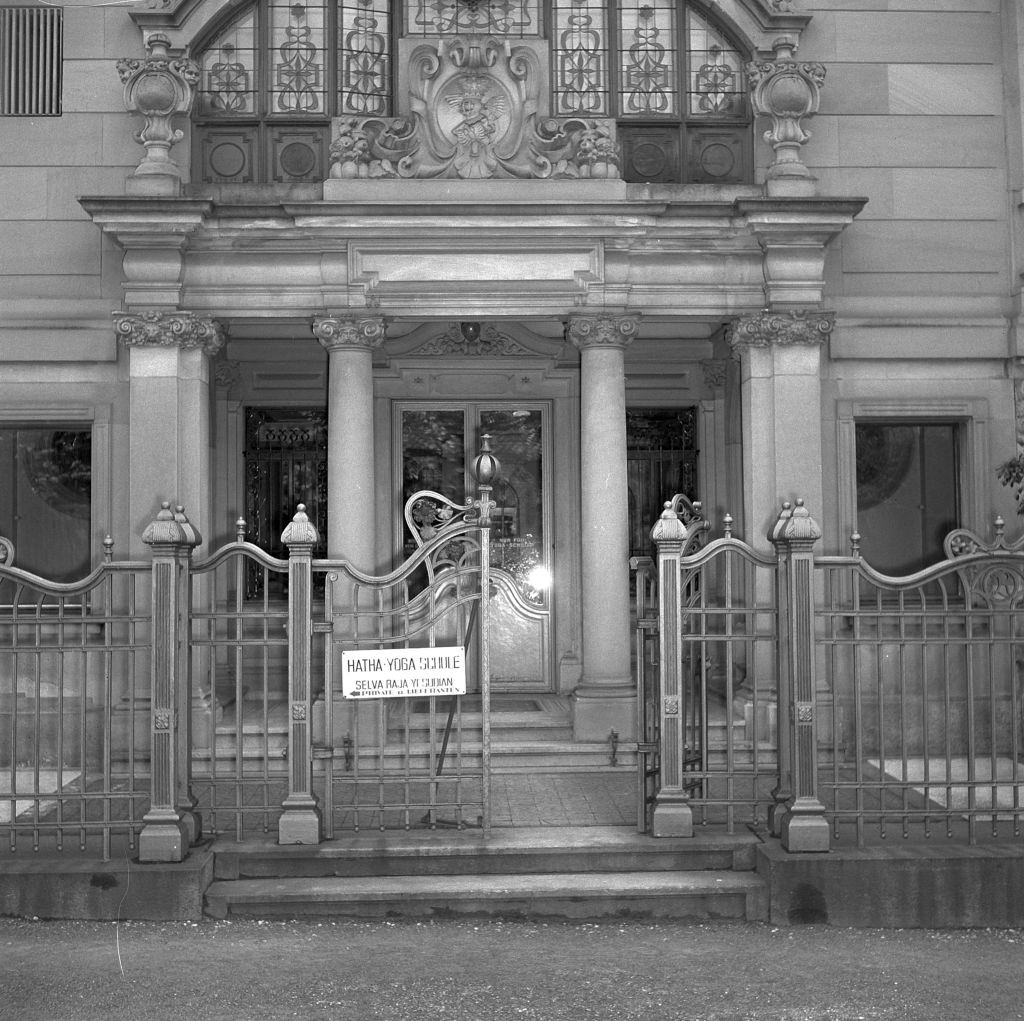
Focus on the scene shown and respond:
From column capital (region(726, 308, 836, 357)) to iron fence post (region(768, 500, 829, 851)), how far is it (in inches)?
148

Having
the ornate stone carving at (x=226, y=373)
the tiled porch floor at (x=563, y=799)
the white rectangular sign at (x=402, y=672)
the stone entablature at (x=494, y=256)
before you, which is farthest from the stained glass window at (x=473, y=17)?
the tiled porch floor at (x=563, y=799)

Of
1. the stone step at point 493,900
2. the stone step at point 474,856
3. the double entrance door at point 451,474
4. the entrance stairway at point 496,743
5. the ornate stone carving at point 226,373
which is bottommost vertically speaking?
the stone step at point 493,900

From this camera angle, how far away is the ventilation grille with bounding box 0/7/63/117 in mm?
11547

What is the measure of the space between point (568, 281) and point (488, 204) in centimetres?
100

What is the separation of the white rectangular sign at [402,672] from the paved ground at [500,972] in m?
1.43

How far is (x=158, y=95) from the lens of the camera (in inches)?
444

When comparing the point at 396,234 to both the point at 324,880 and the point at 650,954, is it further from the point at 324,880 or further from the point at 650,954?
the point at 650,954

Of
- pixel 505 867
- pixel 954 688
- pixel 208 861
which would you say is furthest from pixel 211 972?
pixel 954 688

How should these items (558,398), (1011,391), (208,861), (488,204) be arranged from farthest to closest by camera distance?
(558,398) < (1011,391) < (488,204) < (208,861)

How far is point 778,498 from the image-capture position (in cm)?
1147

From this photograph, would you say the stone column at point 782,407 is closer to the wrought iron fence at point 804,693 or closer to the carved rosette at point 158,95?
the wrought iron fence at point 804,693

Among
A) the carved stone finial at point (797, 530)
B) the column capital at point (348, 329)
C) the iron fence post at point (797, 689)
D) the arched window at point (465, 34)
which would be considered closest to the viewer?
the iron fence post at point (797, 689)

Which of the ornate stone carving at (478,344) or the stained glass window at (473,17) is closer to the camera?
the stained glass window at (473,17)

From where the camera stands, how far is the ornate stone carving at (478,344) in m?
13.7
